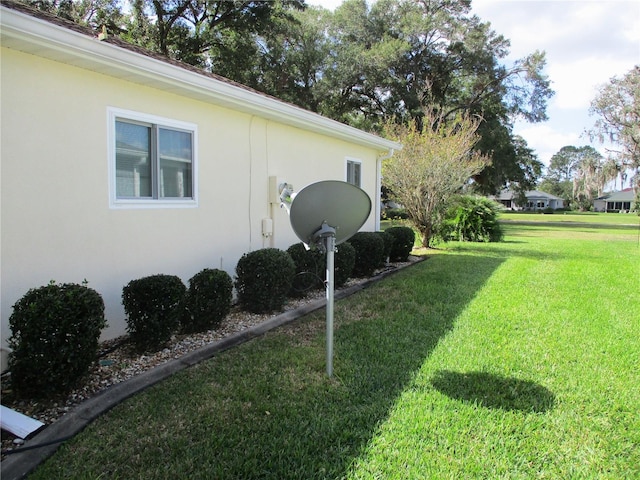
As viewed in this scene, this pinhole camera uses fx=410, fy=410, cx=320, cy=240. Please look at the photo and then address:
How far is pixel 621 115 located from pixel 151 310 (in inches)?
1490

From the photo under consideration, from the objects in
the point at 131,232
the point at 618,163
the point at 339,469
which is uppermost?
the point at 618,163

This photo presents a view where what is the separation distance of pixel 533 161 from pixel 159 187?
3715cm

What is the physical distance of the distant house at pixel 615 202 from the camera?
70.2 meters

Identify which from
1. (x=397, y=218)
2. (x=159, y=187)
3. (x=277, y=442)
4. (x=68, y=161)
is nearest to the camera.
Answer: (x=277, y=442)

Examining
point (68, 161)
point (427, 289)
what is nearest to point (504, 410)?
point (427, 289)

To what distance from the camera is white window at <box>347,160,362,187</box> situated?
370 inches

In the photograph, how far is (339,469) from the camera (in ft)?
8.13

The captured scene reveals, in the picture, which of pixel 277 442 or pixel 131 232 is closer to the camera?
pixel 277 442

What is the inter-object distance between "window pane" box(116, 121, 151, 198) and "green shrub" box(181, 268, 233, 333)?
1261 mm

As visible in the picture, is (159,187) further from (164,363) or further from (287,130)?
(287,130)

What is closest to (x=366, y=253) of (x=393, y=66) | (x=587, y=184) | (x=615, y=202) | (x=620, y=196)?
(x=393, y=66)

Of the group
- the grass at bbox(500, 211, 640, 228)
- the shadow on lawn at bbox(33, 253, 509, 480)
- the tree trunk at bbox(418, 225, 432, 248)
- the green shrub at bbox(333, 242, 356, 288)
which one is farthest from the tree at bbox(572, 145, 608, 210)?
the shadow on lawn at bbox(33, 253, 509, 480)

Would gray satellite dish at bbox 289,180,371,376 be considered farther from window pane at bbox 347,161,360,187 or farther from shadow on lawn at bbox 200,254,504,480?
window pane at bbox 347,161,360,187

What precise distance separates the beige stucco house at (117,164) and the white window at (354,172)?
2656 mm
